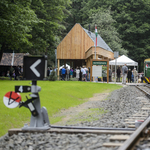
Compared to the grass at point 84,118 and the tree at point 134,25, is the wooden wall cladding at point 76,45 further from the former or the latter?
the grass at point 84,118

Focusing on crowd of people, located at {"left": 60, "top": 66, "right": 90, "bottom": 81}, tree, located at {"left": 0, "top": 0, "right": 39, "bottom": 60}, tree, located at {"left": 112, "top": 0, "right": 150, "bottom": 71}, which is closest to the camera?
tree, located at {"left": 0, "top": 0, "right": 39, "bottom": 60}

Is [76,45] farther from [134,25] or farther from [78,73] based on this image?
[134,25]

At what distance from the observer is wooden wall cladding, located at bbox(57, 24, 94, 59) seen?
39.0 meters

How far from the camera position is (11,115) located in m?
9.29

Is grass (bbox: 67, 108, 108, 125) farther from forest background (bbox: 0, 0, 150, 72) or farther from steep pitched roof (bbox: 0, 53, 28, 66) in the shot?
steep pitched roof (bbox: 0, 53, 28, 66)

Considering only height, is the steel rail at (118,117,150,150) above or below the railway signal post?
below

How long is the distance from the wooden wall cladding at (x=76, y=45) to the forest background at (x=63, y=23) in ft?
4.75

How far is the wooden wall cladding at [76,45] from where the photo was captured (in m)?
39.0

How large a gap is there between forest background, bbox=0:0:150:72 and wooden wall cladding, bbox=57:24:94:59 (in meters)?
1.45

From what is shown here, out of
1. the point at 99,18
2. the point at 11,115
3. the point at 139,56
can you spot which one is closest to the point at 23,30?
the point at 11,115

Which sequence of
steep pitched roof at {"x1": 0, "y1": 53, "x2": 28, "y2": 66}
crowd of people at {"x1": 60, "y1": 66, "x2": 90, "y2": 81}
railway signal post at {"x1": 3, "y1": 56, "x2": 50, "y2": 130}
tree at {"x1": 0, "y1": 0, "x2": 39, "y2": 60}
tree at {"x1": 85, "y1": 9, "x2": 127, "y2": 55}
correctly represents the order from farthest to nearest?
tree at {"x1": 85, "y1": 9, "x2": 127, "y2": 55} → steep pitched roof at {"x1": 0, "y1": 53, "x2": 28, "y2": 66} → crowd of people at {"x1": 60, "y1": 66, "x2": 90, "y2": 81} → tree at {"x1": 0, "y1": 0, "x2": 39, "y2": 60} → railway signal post at {"x1": 3, "y1": 56, "x2": 50, "y2": 130}

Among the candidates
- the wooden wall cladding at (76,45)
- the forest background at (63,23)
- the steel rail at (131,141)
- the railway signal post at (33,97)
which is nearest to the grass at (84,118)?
the railway signal post at (33,97)

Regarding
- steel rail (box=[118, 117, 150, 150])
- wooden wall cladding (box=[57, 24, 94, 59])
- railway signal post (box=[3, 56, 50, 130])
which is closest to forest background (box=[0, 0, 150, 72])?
wooden wall cladding (box=[57, 24, 94, 59])

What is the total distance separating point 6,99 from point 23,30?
21736mm
